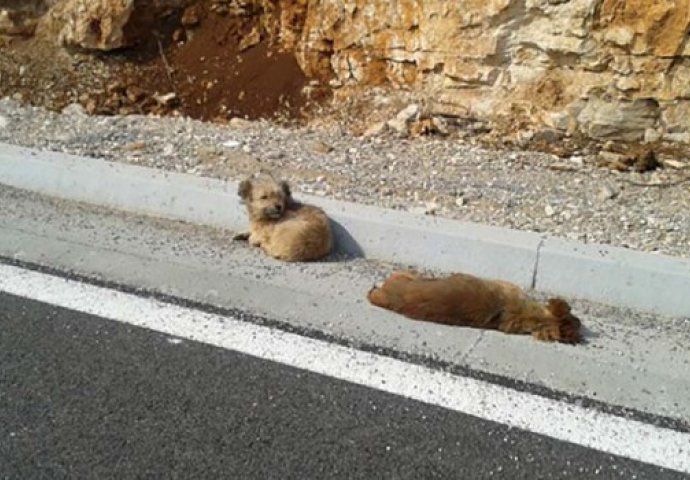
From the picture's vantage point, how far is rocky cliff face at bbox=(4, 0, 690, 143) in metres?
5.81

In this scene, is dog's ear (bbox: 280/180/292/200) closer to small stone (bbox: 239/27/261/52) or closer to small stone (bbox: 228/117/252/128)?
small stone (bbox: 228/117/252/128)

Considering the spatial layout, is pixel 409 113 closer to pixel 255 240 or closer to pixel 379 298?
pixel 255 240

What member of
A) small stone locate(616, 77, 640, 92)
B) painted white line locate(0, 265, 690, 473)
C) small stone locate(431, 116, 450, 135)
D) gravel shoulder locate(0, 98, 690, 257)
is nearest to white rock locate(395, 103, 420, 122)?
small stone locate(431, 116, 450, 135)

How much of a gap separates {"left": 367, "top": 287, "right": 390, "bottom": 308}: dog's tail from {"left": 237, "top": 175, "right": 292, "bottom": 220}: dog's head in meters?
0.92

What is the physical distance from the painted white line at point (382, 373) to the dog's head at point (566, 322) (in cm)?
55

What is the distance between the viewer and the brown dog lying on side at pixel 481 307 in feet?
11.4

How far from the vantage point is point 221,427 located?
2.76 meters

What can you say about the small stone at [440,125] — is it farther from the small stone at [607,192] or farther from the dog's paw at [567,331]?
the dog's paw at [567,331]

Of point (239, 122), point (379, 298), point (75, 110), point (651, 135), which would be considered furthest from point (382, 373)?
point (75, 110)

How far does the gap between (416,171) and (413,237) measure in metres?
1.23

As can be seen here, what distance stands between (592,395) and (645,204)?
2.23m

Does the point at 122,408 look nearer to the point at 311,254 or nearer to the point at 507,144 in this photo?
the point at 311,254

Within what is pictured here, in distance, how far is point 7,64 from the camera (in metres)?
8.05

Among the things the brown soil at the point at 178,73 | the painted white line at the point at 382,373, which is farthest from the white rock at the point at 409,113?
the painted white line at the point at 382,373
